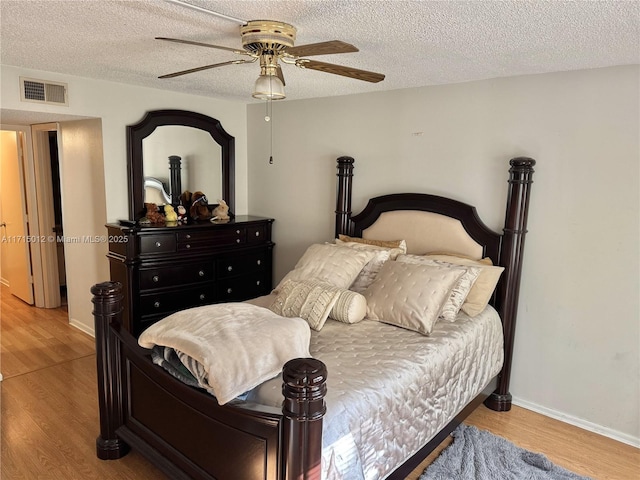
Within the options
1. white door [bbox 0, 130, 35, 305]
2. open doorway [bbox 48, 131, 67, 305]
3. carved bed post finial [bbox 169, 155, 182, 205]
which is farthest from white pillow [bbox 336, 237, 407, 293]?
white door [bbox 0, 130, 35, 305]

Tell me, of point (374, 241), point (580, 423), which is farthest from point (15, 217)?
point (580, 423)

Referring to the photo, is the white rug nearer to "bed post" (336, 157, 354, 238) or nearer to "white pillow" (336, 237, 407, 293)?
"white pillow" (336, 237, 407, 293)

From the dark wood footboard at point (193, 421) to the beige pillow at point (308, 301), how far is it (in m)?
0.87

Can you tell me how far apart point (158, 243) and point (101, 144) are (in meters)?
0.94

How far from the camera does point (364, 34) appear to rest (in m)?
2.14

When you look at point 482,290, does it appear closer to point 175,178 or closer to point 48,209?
point 175,178

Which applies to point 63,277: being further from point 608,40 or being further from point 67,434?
point 608,40

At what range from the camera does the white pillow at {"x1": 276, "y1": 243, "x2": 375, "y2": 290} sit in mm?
3070

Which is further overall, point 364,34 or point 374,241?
point 374,241

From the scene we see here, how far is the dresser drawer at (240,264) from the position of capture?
13.4ft

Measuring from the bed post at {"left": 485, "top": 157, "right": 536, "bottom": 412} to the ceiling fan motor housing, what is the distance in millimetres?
1663

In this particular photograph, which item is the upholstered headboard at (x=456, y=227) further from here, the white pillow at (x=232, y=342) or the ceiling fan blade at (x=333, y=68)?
the white pillow at (x=232, y=342)

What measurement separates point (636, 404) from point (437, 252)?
1477 millimetres

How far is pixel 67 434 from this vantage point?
2.67m
